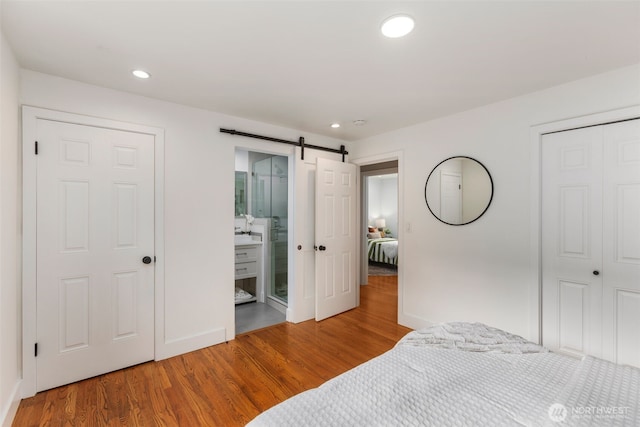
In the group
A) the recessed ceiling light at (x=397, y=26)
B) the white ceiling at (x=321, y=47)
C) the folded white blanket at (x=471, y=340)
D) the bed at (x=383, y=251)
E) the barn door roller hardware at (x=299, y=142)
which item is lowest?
the bed at (x=383, y=251)

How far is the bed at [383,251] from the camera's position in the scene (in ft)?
21.0

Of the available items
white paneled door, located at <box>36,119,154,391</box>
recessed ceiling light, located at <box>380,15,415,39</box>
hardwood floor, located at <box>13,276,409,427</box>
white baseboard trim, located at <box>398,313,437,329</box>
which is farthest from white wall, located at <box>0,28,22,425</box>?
white baseboard trim, located at <box>398,313,437,329</box>

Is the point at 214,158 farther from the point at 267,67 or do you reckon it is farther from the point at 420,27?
the point at 420,27

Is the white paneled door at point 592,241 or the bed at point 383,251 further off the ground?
the white paneled door at point 592,241

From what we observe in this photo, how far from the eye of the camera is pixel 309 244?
3568 mm

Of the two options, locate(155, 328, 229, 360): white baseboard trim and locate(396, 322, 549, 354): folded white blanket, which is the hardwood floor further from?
locate(396, 322, 549, 354): folded white blanket

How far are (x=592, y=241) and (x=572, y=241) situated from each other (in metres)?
0.12

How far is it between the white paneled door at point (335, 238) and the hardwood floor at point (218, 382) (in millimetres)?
457

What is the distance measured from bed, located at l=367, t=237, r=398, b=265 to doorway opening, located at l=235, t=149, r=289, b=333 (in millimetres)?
3063

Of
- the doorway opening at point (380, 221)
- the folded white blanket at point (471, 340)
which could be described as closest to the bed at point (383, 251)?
the doorway opening at point (380, 221)

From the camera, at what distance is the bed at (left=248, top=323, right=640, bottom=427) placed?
0.96m

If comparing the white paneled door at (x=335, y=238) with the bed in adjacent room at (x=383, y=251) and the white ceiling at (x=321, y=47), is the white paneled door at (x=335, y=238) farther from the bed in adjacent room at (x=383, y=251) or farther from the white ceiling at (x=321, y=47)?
the bed in adjacent room at (x=383, y=251)

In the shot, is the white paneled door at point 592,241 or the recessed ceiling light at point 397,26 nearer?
the recessed ceiling light at point 397,26

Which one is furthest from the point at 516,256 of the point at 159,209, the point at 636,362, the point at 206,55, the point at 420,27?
the point at 159,209
